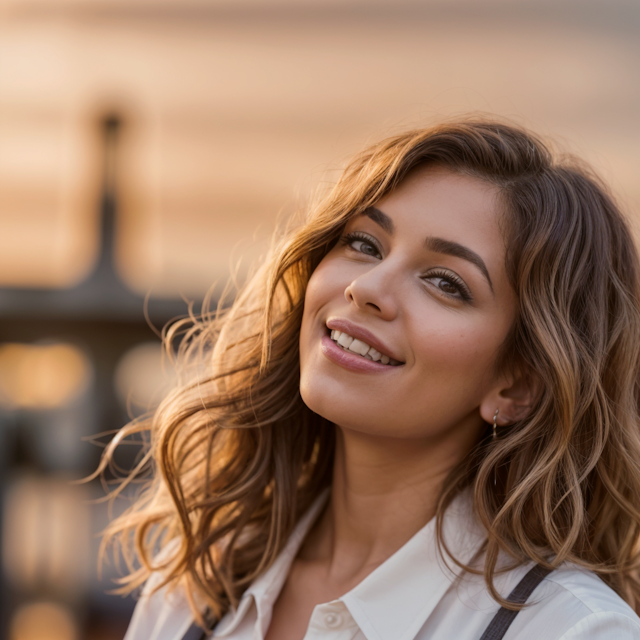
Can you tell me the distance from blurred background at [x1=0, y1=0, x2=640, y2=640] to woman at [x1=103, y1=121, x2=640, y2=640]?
3488mm

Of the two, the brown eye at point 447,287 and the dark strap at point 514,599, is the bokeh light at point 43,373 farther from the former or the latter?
the dark strap at point 514,599

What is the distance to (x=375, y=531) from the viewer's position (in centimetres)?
154

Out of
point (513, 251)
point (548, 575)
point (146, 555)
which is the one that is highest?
point (513, 251)

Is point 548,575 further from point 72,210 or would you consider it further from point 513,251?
point 72,210

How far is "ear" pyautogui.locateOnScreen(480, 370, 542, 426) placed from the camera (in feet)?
4.71

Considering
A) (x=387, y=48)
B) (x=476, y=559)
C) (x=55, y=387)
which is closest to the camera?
(x=476, y=559)

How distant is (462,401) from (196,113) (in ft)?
15.6

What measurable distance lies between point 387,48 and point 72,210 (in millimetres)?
2735

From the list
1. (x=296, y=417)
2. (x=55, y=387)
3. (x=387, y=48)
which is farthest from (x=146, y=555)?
(x=387, y=48)

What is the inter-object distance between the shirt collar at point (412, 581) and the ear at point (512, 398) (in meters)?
0.20

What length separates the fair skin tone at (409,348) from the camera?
135cm

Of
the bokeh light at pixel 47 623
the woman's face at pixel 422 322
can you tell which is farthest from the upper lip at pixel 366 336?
the bokeh light at pixel 47 623

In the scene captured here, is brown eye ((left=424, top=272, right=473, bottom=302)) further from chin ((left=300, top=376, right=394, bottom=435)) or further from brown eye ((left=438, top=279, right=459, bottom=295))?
chin ((left=300, top=376, right=394, bottom=435))

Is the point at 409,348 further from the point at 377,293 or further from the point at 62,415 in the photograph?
the point at 62,415
